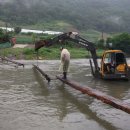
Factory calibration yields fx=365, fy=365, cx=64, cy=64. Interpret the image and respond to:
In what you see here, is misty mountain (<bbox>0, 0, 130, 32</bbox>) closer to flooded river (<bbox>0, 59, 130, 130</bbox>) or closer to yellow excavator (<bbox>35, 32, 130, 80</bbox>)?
yellow excavator (<bbox>35, 32, 130, 80</bbox>)

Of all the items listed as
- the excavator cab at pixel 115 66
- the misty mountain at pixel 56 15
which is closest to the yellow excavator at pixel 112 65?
the excavator cab at pixel 115 66

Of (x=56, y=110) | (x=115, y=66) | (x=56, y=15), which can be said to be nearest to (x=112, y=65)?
(x=115, y=66)

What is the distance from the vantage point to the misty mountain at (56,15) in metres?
144

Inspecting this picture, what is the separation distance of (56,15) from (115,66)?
14222 cm

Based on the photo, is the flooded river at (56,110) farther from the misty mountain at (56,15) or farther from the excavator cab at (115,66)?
the misty mountain at (56,15)

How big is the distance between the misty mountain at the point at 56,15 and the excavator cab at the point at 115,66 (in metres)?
115

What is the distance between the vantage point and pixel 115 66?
19.1m

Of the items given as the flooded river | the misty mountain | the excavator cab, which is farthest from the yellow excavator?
the misty mountain

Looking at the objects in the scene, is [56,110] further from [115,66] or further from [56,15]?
[56,15]

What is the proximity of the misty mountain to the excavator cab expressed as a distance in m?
115

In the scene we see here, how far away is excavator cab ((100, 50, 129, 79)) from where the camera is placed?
19000mm

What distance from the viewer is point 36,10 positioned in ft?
539

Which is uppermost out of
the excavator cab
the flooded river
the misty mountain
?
the misty mountain

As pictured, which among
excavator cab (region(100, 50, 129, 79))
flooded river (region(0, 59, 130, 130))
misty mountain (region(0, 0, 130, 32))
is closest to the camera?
flooded river (region(0, 59, 130, 130))
